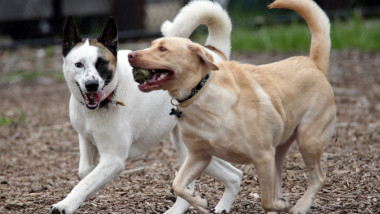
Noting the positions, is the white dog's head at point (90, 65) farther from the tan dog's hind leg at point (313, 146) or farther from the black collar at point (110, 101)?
the tan dog's hind leg at point (313, 146)

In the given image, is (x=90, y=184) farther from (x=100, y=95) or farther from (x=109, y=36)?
(x=109, y=36)

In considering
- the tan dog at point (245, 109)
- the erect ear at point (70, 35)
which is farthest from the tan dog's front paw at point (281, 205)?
the erect ear at point (70, 35)

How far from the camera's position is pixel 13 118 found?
7527 mm

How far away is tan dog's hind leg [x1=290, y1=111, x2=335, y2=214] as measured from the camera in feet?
12.9

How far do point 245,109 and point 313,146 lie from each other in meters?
0.61

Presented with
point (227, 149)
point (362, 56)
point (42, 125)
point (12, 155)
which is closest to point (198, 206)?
point (227, 149)

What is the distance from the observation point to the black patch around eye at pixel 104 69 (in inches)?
161

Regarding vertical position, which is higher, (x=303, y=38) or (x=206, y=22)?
(x=206, y=22)

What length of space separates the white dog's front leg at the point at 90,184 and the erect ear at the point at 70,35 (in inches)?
30.4

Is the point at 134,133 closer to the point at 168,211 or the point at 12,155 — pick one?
the point at 168,211

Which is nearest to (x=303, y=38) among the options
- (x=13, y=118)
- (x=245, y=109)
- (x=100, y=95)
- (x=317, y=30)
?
(x=13, y=118)

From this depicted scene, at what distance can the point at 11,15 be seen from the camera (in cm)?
1138

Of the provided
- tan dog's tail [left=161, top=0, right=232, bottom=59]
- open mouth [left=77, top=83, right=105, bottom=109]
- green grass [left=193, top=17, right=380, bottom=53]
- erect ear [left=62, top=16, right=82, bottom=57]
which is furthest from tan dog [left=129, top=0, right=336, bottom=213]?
green grass [left=193, top=17, right=380, bottom=53]

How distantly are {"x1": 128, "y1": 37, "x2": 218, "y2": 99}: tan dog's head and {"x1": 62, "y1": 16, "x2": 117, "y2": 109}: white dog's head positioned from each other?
60 cm
